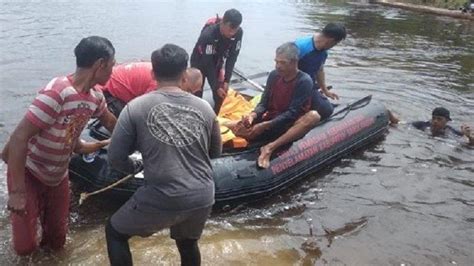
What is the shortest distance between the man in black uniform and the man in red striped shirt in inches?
98.2

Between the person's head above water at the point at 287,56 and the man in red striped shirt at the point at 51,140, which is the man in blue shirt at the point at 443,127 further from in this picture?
the man in red striped shirt at the point at 51,140

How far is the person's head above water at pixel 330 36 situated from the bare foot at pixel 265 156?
145 cm

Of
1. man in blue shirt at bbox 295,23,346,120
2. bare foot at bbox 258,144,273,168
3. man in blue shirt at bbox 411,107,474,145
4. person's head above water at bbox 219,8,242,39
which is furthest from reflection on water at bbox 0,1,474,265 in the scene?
person's head above water at bbox 219,8,242,39

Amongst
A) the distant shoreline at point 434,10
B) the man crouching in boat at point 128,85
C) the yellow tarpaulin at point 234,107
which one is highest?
the man crouching in boat at point 128,85

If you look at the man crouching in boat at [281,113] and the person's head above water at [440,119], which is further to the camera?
the person's head above water at [440,119]

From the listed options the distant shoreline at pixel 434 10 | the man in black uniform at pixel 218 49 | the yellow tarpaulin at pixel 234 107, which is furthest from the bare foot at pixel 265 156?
the distant shoreline at pixel 434 10

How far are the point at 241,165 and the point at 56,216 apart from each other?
2.06 meters

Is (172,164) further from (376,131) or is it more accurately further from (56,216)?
(376,131)

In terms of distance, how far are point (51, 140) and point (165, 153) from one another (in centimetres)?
98

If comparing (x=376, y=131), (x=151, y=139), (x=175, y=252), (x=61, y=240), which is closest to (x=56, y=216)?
(x=61, y=240)

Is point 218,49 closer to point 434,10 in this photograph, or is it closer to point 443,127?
point 443,127

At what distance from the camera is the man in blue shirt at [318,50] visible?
6.03m

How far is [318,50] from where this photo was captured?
20.7 ft

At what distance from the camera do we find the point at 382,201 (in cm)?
597
